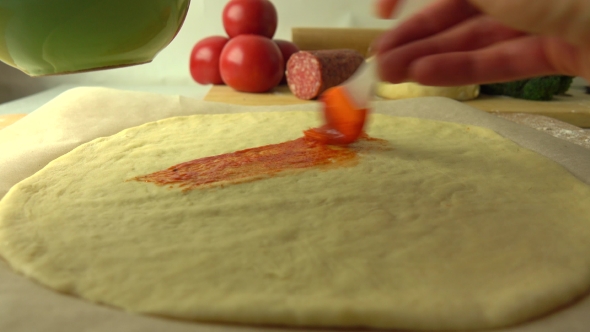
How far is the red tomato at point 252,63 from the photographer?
2271 millimetres

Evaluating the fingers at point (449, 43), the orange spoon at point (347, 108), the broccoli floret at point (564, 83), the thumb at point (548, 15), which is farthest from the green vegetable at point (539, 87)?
the thumb at point (548, 15)

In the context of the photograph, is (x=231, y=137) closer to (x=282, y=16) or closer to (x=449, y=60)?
(x=449, y=60)

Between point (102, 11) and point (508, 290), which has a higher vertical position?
point (102, 11)

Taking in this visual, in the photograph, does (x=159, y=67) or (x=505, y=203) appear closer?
(x=505, y=203)

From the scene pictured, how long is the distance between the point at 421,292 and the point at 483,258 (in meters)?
0.16

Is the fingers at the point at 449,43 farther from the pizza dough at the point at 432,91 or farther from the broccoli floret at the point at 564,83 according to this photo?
the broccoli floret at the point at 564,83

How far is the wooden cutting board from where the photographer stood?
1.98 m

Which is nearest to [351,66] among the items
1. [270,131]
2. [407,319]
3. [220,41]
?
[220,41]

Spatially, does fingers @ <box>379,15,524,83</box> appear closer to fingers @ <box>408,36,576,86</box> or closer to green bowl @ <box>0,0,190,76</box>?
fingers @ <box>408,36,576,86</box>

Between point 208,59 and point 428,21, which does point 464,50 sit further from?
point 208,59

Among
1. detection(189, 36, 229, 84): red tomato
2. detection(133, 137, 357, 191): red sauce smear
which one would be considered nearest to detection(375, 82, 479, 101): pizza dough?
detection(189, 36, 229, 84): red tomato

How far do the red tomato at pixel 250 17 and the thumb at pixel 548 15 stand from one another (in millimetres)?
1836

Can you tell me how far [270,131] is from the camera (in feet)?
4.83

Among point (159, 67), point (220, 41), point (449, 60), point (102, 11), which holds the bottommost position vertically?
point (159, 67)
